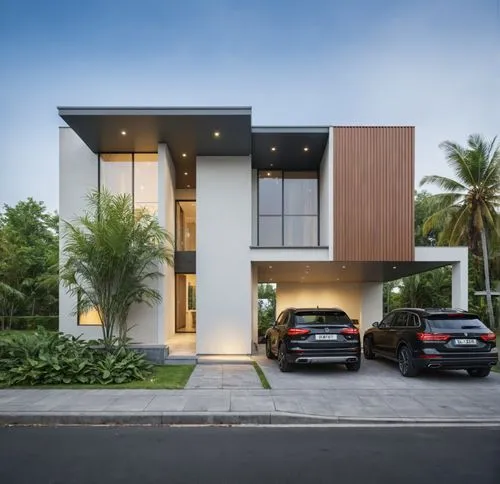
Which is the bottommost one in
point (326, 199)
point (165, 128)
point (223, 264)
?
point (223, 264)

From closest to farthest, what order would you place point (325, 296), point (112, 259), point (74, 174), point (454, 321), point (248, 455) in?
1. point (248, 455)
2. point (454, 321)
3. point (112, 259)
4. point (74, 174)
5. point (325, 296)

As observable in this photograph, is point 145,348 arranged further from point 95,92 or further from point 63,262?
point 95,92

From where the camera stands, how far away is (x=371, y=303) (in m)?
20.0

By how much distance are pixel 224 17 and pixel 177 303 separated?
413 inches

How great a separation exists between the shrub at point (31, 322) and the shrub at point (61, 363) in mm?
20564

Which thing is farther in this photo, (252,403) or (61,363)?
(61,363)

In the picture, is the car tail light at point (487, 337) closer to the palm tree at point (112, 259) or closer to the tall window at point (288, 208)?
the tall window at point (288, 208)

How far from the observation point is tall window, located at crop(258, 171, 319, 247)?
14.9m

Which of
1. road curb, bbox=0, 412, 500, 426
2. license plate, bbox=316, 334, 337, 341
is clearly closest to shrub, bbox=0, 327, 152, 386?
road curb, bbox=0, 412, 500, 426

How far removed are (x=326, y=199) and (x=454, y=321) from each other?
5243mm

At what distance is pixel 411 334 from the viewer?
1002 cm

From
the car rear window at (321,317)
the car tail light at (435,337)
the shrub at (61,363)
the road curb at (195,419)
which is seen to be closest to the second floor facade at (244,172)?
the car rear window at (321,317)

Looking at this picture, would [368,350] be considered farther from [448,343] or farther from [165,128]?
[165,128]

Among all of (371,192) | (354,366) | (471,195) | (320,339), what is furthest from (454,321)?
(471,195)
